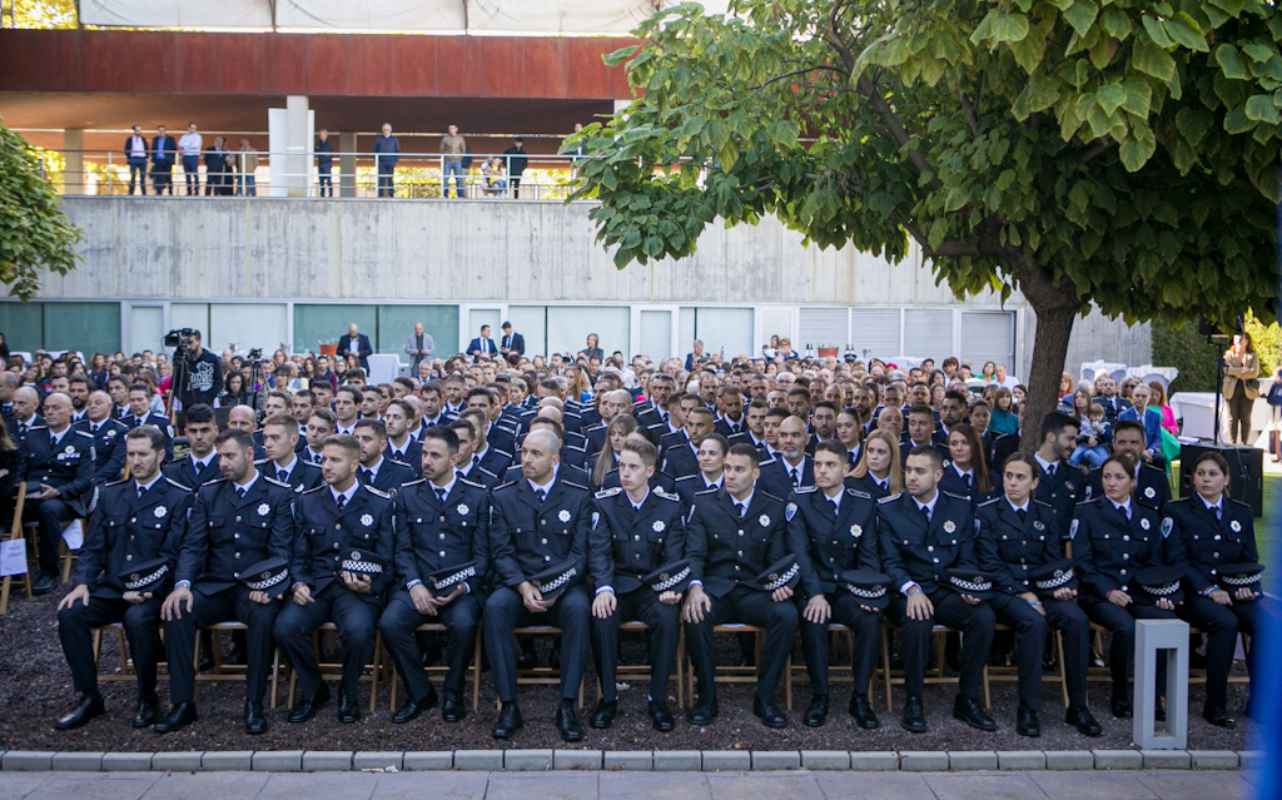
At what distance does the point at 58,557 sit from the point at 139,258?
59.7 ft

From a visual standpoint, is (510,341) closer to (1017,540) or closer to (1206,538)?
(1017,540)

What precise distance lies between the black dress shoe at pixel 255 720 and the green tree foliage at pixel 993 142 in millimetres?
4212

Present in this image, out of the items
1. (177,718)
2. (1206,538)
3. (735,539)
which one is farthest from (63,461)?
(1206,538)

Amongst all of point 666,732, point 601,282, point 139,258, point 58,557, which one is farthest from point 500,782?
point 139,258

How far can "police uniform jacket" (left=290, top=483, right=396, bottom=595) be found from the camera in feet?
26.1

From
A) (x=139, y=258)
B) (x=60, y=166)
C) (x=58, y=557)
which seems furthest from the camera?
(x=60, y=166)

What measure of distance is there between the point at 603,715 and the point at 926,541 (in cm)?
243

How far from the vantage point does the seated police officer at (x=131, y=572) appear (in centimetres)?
752

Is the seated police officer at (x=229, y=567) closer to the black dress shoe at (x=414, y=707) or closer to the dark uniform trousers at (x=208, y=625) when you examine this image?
the dark uniform trousers at (x=208, y=625)

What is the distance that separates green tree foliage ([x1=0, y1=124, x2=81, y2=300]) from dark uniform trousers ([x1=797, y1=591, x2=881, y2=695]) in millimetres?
16427

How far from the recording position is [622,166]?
977cm

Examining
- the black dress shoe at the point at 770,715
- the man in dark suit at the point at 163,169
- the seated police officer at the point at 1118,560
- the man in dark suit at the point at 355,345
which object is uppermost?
the man in dark suit at the point at 163,169

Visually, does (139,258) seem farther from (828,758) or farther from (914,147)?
(828,758)

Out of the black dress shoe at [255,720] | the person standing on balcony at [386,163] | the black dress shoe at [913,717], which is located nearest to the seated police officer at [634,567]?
the black dress shoe at [913,717]
